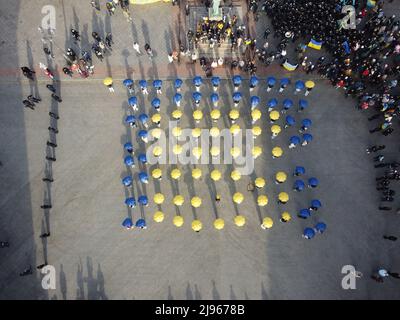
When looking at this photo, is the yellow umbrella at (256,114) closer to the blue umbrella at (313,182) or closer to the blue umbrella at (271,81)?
the blue umbrella at (271,81)

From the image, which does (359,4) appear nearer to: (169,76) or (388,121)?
(388,121)

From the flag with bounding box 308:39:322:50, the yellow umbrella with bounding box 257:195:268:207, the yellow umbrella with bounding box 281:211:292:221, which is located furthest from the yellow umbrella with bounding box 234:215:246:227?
the flag with bounding box 308:39:322:50

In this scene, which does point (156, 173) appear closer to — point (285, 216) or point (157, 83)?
point (157, 83)

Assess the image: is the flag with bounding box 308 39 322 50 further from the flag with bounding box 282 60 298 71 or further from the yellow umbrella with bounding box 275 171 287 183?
the yellow umbrella with bounding box 275 171 287 183

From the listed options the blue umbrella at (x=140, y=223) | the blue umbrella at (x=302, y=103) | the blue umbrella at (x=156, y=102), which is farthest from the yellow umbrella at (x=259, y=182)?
the blue umbrella at (x=156, y=102)

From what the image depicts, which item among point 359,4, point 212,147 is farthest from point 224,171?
point 359,4
